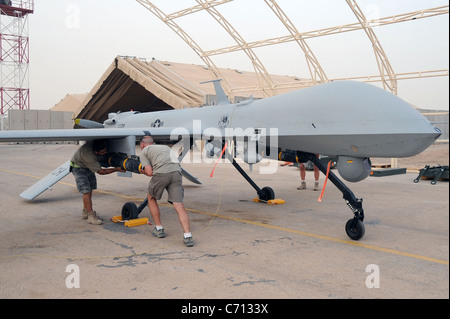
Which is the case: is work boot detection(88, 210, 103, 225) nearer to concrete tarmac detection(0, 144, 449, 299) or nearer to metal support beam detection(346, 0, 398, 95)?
concrete tarmac detection(0, 144, 449, 299)

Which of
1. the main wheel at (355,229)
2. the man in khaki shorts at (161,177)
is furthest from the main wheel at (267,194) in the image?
the man in khaki shorts at (161,177)

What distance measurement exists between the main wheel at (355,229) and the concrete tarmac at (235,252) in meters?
0.14

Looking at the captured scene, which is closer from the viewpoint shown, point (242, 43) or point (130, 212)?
point (130, 212)

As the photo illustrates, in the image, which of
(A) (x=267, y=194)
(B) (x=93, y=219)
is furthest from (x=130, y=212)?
(A) (x=267, y=194)

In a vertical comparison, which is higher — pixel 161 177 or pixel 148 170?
pixel 148 170

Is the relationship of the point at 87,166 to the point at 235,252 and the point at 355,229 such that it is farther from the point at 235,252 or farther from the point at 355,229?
the point at 355,229

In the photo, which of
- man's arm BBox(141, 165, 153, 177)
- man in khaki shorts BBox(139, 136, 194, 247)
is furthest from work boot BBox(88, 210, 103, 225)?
man's arm BBox(141, 165, 153, 177)

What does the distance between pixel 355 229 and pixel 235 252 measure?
1.99m

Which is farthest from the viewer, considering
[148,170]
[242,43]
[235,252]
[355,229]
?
[242,43]

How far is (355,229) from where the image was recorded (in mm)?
5805

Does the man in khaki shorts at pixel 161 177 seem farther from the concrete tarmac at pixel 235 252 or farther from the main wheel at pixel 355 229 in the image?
the main wheel at pixel 355 229

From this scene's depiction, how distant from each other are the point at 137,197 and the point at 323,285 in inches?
271
